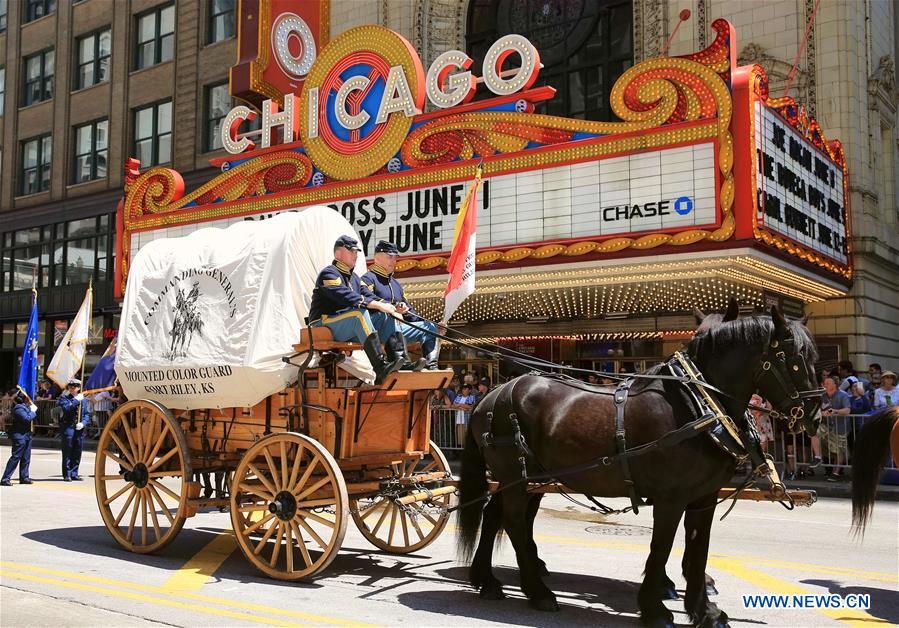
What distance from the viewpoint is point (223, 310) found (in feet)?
25.2

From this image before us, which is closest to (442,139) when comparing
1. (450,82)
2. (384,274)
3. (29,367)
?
(450,82)

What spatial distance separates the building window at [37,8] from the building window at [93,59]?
287 centimetres

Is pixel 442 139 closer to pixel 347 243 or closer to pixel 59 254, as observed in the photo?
pixel 347 243

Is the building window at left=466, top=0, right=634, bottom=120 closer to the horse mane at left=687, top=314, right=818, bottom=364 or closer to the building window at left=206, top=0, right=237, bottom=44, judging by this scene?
the building window at left=206, top=0, right=237, bottom=44

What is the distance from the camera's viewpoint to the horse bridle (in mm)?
5418

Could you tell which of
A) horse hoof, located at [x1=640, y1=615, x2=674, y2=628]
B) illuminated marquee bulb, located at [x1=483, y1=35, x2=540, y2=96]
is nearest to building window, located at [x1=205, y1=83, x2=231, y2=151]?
illuminated marquee bulb, located at [x1=483, y1=35, x2=540, y2=96]

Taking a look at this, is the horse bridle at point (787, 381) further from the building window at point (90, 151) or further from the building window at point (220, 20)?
the building window at point (90, 151)

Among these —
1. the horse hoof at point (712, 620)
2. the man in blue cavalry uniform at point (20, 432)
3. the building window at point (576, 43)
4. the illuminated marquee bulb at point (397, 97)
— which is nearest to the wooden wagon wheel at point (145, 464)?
the horse hoof at point (712, 620)

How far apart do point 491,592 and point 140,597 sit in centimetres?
A: 261

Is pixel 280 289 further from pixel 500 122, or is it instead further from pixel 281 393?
pixel 500 122

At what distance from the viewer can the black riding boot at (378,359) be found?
6727mm

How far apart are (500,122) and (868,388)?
8.29 m

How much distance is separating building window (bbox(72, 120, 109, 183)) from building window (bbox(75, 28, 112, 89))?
1862 millimetres

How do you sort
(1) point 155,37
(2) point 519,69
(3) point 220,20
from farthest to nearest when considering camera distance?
1. (1) point 155,37
2. (3) point 220,20
3. (2) point 519,69
